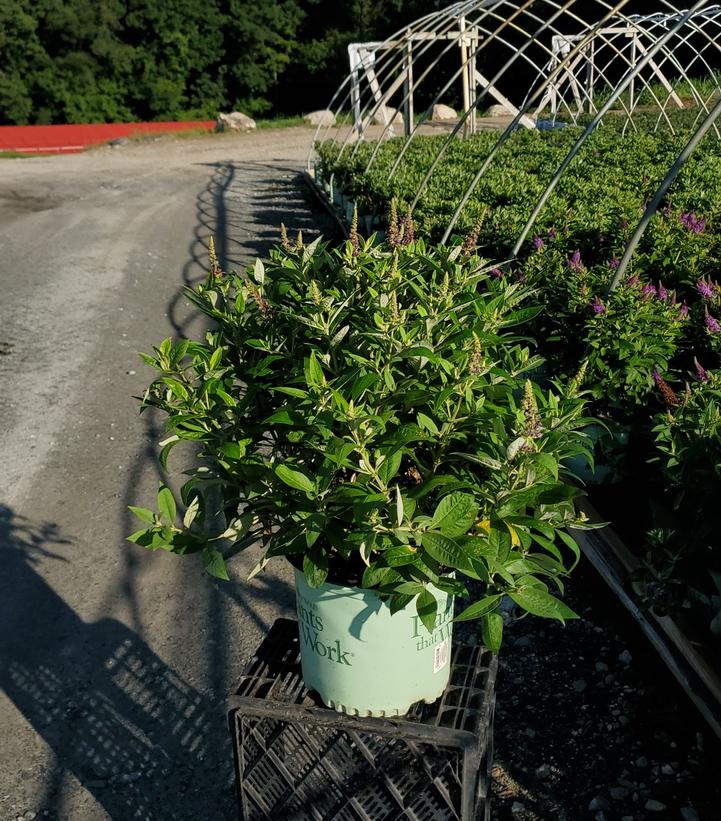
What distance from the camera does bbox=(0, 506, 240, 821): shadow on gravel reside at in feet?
8.45

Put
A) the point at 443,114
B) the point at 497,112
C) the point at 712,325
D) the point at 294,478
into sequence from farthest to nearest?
the point at 443,114, the point at 497,112, the point at 712,325, the point at 294,478

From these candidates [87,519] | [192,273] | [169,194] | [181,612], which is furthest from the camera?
[169,194]

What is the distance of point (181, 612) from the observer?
11.4 feet

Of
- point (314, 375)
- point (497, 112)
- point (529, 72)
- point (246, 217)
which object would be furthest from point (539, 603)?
point (529, 72)

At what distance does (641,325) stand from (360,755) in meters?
2.11

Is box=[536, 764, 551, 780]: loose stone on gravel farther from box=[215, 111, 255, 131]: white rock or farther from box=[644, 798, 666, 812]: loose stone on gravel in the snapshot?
box=[215, 111, 255, 131]: white rock

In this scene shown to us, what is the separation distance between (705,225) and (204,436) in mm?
3382

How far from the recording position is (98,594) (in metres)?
3.62

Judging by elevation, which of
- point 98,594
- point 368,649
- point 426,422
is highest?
point 426,422

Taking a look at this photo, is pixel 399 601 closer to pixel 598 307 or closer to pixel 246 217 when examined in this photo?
pixel 598 307

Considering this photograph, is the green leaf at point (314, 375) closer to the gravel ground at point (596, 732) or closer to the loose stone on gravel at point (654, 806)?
the gravel ground at point (596, 732)

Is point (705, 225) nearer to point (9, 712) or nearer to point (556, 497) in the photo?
point (556, 497)

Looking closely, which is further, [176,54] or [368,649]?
[176,54]

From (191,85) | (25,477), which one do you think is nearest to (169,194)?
(25,477)
